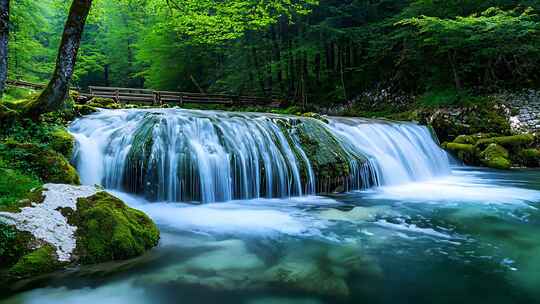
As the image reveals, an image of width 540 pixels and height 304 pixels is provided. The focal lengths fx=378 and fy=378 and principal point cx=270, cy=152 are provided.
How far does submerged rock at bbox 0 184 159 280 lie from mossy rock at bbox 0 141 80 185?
0.85m

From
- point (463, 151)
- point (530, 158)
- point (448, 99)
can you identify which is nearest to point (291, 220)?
point (463, 151)

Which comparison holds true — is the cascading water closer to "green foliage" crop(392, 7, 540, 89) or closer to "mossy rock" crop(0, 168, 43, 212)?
"green foliage" crop(392, 7, 540, 89)

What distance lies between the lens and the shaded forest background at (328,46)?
1447 cm

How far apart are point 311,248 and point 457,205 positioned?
386 centimetres

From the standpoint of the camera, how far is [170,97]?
69.7ft

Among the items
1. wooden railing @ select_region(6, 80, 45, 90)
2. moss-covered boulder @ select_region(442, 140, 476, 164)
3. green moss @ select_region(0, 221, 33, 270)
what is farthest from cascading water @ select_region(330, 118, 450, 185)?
wooden railing @ select_region(6, 80, 45, 90)

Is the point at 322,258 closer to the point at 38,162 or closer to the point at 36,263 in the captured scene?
the point at 36,263

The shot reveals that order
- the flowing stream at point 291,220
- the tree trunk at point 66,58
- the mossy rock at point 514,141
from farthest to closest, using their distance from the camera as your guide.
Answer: the mossy rock at point 514,141 → the tree trunk at point 66,58 → the flowing stream at point 291,220

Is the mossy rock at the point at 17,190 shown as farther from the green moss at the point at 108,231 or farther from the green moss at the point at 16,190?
the green moss at the point at 108,231

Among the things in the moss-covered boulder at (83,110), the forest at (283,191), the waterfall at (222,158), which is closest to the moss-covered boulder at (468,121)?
the forest at (283,191)

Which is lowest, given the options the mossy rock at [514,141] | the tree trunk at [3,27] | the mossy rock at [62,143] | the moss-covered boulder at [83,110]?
the mossy rock at [62,143]

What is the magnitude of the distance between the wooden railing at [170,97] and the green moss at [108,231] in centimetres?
1621

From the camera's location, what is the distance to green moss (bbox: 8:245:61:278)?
3.32 m

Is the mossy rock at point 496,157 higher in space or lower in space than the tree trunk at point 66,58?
lower
